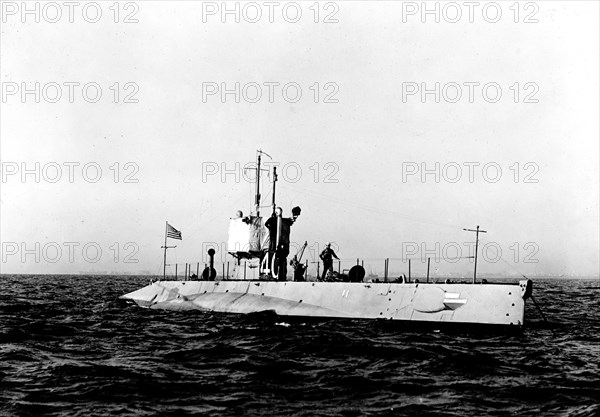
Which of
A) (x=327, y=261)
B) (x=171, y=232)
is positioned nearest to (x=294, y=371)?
(x=327, y=261)

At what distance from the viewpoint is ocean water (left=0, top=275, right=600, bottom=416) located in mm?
10820

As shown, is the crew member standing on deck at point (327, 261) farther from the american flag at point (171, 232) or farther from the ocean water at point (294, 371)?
the american flag at point (171, 232)

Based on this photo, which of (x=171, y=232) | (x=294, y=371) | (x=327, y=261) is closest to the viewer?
(x=294, y=371)

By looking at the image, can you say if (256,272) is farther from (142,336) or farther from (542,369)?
(542,369)

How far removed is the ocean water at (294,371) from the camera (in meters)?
10.8

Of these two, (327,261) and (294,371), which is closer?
(294,371)

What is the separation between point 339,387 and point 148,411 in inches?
141

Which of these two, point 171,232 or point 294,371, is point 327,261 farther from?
point 294,371

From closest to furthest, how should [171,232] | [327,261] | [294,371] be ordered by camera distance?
[294,371] < [327,261] < [171,232]

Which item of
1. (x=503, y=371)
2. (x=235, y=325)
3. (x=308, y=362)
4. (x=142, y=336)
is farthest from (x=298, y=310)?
(x=503, y=371)

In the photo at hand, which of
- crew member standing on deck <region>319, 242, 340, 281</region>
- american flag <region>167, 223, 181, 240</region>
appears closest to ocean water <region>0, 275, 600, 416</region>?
crew member standing on deck <region>319, 242, 340, 281</region>

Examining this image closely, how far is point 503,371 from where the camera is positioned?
1410 cm

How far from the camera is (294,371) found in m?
13.8

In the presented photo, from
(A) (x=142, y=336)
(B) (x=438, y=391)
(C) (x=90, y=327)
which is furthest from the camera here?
(C) (x=90, y=327)
